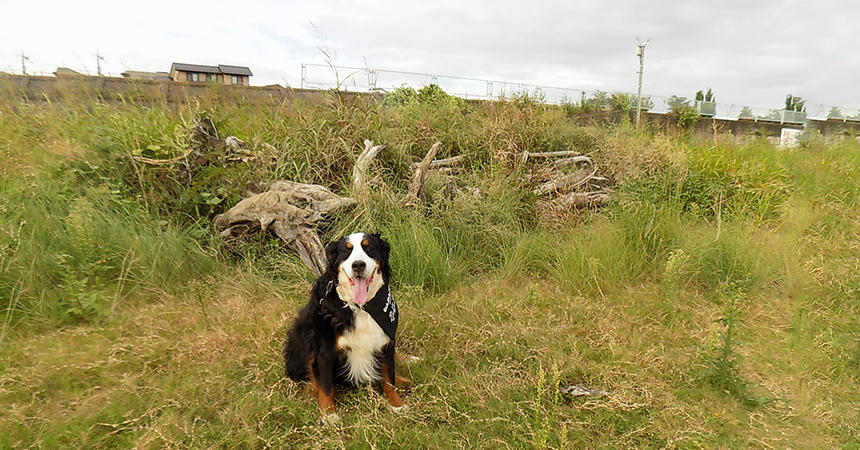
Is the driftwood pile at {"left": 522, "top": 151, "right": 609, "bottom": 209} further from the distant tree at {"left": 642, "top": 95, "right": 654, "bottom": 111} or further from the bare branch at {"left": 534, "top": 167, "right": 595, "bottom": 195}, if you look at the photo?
the distant tree at {"left": 642, "top": 95, "right": 654, "bottom": 111}

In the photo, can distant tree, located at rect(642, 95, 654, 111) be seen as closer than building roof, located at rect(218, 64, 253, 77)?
Yes

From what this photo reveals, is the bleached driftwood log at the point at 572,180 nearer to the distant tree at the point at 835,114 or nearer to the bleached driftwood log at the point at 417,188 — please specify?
the bleached driftwood log at the point at 417,188

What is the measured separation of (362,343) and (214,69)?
42.5 meters

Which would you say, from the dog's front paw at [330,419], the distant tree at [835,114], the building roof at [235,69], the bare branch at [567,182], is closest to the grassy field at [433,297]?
the dog's front paw at [330,419]

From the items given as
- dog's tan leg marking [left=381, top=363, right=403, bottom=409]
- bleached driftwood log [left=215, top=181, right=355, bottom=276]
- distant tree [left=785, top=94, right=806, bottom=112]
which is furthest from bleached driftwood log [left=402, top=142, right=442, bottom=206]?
distant tree [left=785, top=94, right=806, bottom=112]

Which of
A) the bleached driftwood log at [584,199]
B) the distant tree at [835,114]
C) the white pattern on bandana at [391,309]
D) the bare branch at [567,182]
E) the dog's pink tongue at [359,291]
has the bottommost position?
the white pattern on bandana at [391,309]

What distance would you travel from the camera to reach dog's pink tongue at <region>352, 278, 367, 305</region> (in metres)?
2.12

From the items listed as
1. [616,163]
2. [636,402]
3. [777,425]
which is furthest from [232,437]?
[616,163]

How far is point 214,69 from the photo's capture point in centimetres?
3700

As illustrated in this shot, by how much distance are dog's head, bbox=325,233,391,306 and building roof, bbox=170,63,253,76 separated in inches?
1325

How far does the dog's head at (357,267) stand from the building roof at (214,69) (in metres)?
33.7

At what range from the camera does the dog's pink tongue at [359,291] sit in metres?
2.12

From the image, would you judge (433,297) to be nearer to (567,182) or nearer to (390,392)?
(390,392)

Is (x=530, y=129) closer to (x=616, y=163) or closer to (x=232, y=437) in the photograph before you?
(x=616, y=163)
